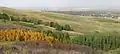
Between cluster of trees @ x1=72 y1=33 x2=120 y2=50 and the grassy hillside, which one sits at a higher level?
cluster of trees @ x1=72 y1=33 x2=120 y2=50

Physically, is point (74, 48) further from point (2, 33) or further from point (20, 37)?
point (2, 33)

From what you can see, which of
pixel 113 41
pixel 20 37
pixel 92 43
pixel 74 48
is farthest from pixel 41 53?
pixel 113 41

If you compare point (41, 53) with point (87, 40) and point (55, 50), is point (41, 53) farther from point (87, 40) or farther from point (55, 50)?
point (87, 40)

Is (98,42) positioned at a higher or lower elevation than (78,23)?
higher

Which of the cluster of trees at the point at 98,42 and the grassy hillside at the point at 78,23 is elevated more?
the cluster of trees at the point at 98,42

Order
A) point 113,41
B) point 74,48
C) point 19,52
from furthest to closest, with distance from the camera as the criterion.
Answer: point 113,41 → point 74,48 → point 19,52

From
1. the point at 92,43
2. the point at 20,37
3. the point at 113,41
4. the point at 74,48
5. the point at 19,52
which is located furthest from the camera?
the point at 113,41

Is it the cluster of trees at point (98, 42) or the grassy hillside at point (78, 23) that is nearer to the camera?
the cluster of trees at point (98, 42)

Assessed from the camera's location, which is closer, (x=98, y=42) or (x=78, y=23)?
(x=98, y=42)

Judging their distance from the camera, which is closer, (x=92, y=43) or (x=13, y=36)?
(x=13, y=36)

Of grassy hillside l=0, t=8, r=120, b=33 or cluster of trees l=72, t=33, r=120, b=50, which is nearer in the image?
cluster of trees l=72, t=33, r=120, b=50

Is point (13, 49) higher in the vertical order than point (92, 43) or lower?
higher
